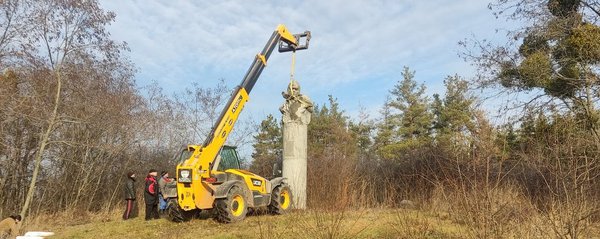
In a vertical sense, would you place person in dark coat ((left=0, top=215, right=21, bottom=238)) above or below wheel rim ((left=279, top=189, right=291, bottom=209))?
below

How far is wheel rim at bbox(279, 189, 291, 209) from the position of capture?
1356cm

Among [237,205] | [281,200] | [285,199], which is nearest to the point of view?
[237,205]

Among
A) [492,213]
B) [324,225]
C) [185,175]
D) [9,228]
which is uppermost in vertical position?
[185,175]

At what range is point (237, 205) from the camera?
11.7 meters

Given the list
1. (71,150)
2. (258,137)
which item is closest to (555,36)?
(71,150)

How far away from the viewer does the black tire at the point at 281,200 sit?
13234 mm

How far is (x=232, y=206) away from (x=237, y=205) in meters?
0.22

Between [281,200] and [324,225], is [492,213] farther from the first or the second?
[281,200]

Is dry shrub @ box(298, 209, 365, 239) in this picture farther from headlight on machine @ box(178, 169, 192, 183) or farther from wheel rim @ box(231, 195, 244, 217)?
wheel rim @ box(231, 195, 244, 217)

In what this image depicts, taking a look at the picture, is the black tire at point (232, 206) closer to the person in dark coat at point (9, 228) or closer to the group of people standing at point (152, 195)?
the group of people standing at point (152, 195)

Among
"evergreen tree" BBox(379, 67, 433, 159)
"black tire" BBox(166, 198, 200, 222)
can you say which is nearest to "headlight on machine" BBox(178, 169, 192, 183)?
"black tire" BBox(166, 198, 200, 222)

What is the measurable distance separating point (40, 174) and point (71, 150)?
1.34 meters

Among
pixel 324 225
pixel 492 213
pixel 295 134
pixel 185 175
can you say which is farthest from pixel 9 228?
pixel 492 213

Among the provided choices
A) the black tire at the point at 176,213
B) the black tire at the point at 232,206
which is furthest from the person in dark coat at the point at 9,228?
the black tire at the point at 232,206
